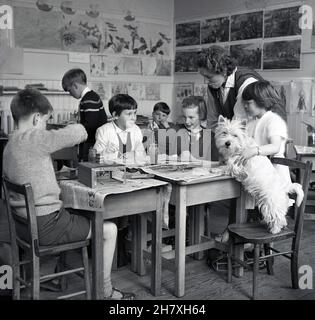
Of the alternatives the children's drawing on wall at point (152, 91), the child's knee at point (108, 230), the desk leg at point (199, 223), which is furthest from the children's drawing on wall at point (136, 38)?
the child's knee at point (108, 230)

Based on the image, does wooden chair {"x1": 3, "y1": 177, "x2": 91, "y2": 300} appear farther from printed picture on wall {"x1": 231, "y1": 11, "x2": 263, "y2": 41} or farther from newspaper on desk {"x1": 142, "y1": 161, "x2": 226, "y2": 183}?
printed picture on wall {"x1": 231, "y1": 11, "x2": 263, "y2": 41}

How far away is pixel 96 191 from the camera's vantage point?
2.47 metres

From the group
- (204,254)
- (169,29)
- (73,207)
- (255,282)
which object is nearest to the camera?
(73,207)

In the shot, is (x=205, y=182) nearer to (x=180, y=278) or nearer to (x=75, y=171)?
(x=180, y=278)

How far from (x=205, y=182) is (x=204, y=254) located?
3.41 ft

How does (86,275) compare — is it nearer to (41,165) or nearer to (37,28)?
(41,165)

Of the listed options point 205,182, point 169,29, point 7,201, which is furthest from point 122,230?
point 169,29

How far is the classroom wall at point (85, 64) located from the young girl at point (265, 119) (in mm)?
3584

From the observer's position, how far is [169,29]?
7273mm

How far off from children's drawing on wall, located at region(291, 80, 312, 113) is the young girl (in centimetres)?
246

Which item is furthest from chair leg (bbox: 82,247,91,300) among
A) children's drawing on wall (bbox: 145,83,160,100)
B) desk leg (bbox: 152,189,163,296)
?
children's drawing on wall (bbox: 145,83,160,100)

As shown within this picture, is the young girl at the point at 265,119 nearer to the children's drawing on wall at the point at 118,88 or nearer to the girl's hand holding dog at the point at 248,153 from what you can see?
the girl's hand holding dog at the point at 248,153

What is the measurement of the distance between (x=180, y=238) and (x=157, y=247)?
0.51 feet

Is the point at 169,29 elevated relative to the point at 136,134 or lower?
elevated
